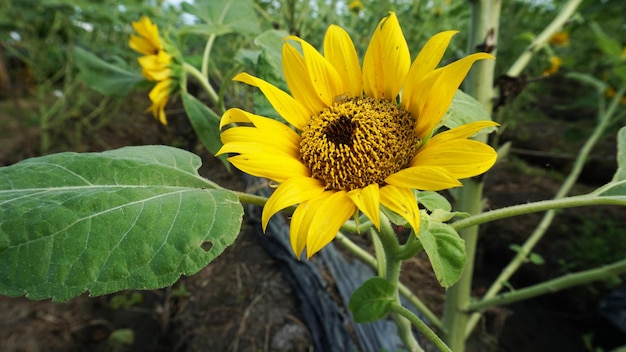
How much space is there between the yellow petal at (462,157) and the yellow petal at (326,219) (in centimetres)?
13

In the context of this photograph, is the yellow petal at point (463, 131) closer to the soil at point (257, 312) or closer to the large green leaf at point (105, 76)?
the large green leaf at point (105, 76)

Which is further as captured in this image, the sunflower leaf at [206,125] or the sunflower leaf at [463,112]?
the sunflower leaf at [206,125]

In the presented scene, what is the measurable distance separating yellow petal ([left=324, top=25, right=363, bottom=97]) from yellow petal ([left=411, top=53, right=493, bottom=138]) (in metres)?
→ 0.15

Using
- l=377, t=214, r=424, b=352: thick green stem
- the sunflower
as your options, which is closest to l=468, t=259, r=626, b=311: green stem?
l=377, t=214, r=424, b=352: thick green stem

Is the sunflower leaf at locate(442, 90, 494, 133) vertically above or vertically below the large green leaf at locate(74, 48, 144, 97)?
above

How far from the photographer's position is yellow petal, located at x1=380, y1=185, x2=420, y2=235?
50 centimetres

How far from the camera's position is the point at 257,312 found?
6.18ft

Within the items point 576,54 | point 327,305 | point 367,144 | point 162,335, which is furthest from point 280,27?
point 576,54

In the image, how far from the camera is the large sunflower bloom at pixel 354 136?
20.7 inches

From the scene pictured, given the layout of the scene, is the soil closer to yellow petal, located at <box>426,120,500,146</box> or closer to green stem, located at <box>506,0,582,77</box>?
green stem, located at <box>506,0,582,77</box>

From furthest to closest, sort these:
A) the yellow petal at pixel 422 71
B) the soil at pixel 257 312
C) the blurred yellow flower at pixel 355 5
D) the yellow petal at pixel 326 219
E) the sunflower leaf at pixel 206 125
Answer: the blurred yellow flower at pixel 355 5 → the soil at pixel 257 312 → the sunflower leaf at pixel 206 125 → the yellow petal at pixel 422 71 → the yellow petal at pixel 326 219

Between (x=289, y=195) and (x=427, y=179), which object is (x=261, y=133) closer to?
(x=289, y=195)

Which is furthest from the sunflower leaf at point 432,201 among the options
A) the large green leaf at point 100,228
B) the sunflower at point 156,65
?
the sunflower at point 156,65

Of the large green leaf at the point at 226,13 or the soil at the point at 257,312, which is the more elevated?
the large green leaf at the point at 226,13
